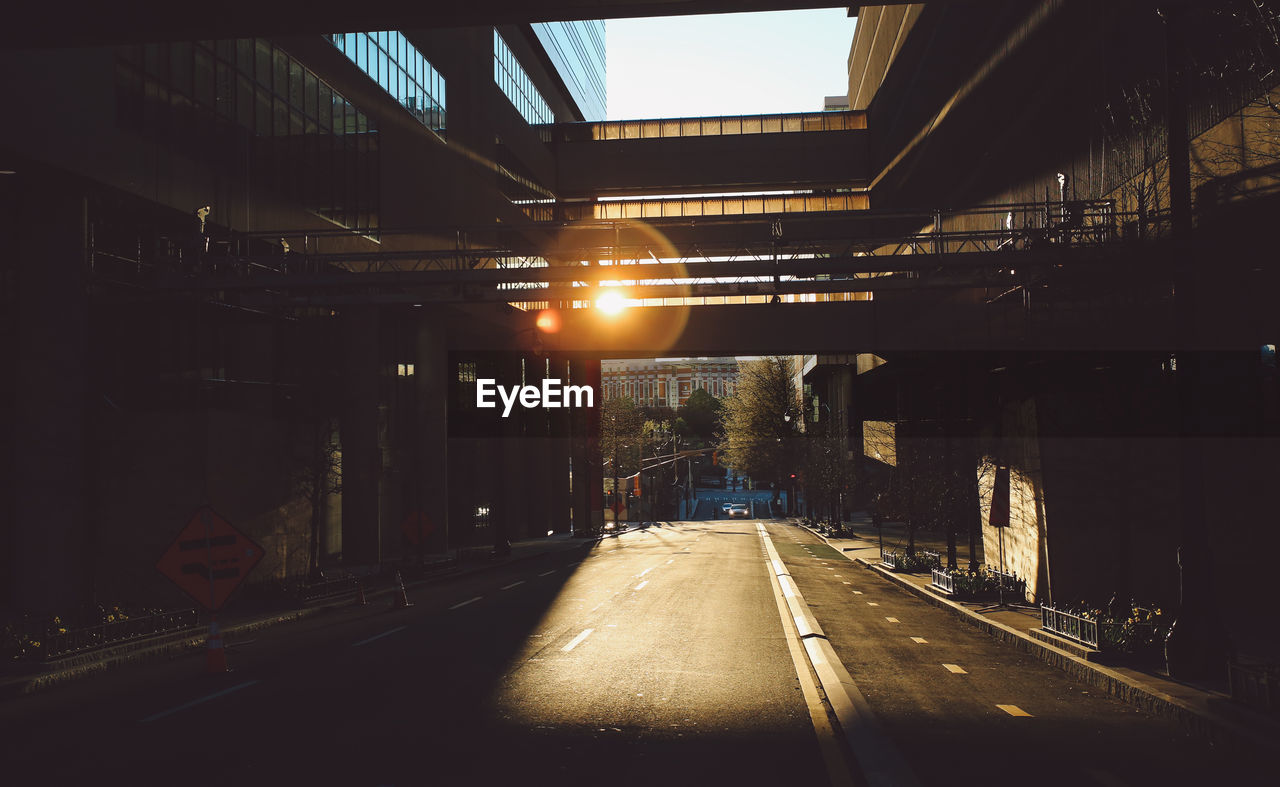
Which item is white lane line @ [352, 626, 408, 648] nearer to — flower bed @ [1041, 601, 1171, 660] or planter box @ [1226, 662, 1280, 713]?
flower bed @ [1041, 601, 1171, 660]

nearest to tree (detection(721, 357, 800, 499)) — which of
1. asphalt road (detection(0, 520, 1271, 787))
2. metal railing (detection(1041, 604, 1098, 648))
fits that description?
asphalt road (detection(0, 520, 1271, 787))

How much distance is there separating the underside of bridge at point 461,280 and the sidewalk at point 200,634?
255 centimetres

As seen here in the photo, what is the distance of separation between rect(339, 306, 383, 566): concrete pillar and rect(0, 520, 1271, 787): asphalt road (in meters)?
19.7

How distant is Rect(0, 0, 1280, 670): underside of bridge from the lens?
16266 millimetres

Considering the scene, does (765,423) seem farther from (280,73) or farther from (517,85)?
(280,73)

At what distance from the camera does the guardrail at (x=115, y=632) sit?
50.0ft

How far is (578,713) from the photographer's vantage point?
10.7 m

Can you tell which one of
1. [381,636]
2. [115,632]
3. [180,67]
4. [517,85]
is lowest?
[381,636]

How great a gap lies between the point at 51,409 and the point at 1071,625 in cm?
2164

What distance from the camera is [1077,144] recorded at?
2308cm

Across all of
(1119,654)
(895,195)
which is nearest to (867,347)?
(895,195)

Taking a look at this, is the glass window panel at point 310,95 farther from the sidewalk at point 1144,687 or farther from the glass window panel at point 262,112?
the sidewalk at point 1144,687

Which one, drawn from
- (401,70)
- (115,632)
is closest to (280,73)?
(401,70)

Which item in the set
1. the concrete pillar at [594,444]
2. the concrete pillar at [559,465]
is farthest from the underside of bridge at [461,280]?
the concrete pillar at [594,444]
